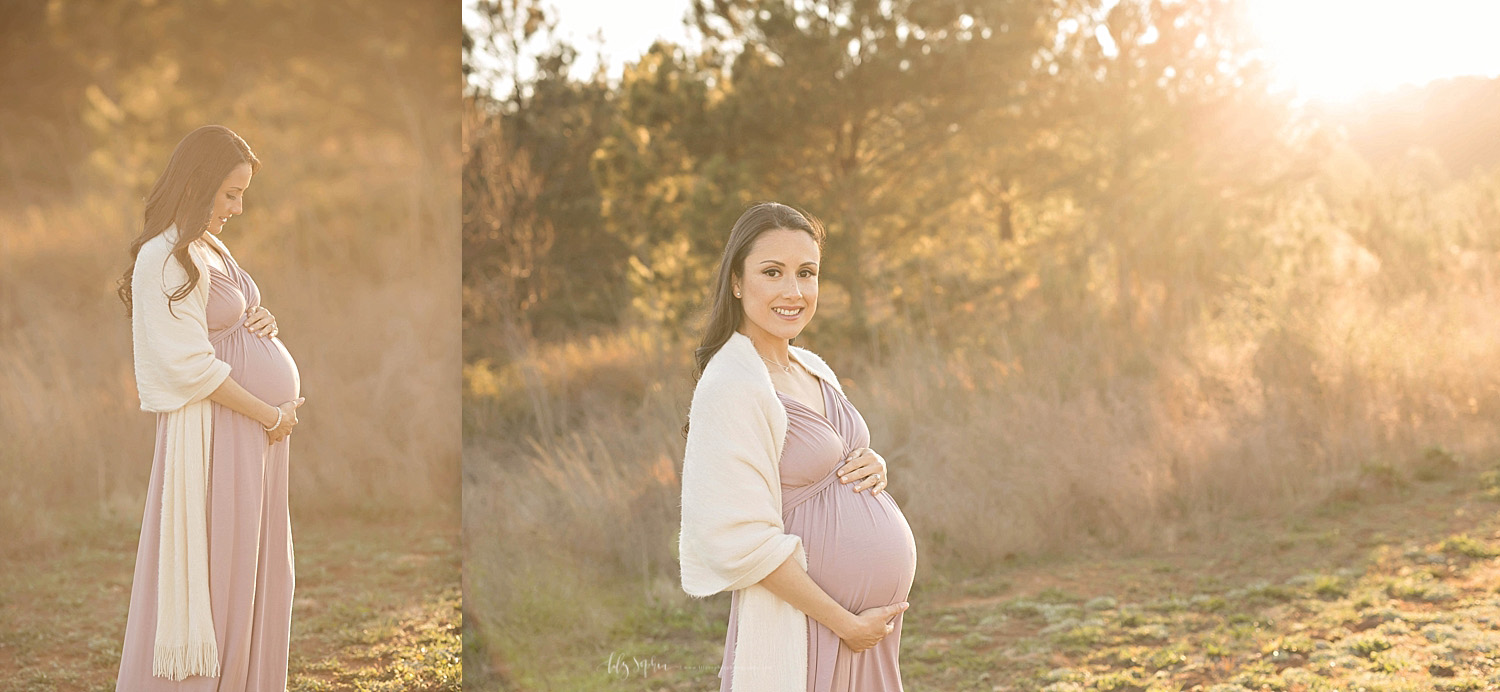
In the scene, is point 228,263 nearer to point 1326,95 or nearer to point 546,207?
point 546,207

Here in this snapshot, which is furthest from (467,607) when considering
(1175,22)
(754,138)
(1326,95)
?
(1326,95)

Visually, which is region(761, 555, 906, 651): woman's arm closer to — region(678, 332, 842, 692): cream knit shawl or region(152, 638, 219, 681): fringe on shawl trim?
region(678, 332, 842, 692): cream knit shawl

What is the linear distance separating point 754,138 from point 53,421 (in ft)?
19.6

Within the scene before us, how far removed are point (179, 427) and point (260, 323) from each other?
1.22ft

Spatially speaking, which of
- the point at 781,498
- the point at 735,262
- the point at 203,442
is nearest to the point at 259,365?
the point at 203,442

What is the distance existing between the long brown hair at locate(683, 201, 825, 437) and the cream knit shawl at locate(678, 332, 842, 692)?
7 centimetres

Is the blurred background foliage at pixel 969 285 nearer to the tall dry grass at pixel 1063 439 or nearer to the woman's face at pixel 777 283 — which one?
the tall dry grass at pixel 1063 439

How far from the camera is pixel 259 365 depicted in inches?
127

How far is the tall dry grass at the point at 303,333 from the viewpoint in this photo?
289 inches

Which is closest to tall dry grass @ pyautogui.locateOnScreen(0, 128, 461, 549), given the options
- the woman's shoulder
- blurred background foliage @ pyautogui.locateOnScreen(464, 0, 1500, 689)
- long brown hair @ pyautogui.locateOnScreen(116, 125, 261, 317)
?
blurred background foliage @ pyautogui.locateOnScreen(464, 0, 1500, 689)

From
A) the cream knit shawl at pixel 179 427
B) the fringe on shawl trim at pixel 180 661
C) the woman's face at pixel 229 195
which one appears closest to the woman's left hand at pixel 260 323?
the cream knit shawl at pixel 179 427

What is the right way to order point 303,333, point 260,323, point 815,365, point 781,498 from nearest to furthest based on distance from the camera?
point 781,498, point 815,365, point 260,323, point 303,333

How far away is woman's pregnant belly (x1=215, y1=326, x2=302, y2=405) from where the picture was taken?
3182mm

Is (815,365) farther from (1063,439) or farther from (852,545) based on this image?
(1063,439)
